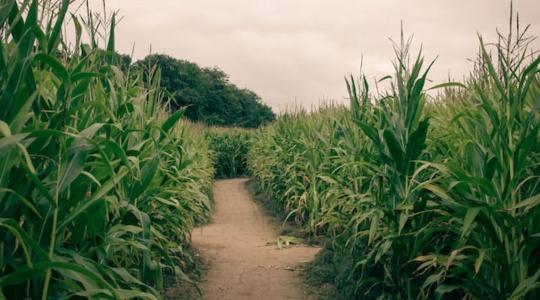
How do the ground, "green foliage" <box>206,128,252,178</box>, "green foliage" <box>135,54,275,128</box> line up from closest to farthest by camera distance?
the ground → "green foliage" <box>206,128,252,178</box> → "green foliage" <box>135,54,275,128</box>

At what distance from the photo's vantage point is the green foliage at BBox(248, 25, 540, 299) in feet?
8.59

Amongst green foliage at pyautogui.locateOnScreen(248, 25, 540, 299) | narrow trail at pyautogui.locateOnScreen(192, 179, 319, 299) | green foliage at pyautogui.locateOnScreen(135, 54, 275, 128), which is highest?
green foliage at pyautogui.locateOnScreen(135, 54, 275, 128)

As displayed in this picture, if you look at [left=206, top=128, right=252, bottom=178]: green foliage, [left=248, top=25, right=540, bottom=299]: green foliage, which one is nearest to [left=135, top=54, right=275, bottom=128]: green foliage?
[left=206, top=128, right=252, bottom=178]: green foliage

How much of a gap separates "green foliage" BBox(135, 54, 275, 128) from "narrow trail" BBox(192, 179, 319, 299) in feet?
89.7

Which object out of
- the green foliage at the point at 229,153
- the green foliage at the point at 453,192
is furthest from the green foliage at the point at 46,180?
the green foliage at the point at 229,153

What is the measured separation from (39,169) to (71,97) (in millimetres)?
402

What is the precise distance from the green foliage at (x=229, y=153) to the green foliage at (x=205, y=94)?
14866 mm

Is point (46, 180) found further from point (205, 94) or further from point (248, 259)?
point (205, 94)

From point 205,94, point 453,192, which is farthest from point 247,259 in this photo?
point 205,94

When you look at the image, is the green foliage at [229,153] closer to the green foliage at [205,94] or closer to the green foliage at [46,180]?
the green foliage at [205,94]

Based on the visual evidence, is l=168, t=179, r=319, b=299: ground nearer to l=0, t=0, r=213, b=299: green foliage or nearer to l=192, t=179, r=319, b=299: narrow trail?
l=192, t=179, r=319, b=299: narrow trail

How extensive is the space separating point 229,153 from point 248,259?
1457cm

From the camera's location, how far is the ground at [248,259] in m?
4.94

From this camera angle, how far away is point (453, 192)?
3.07 m
